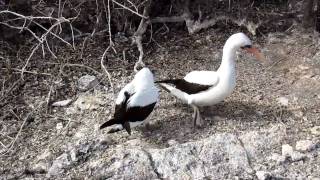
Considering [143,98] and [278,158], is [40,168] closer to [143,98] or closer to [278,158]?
[143,98]

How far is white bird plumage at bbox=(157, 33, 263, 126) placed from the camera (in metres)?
4.63

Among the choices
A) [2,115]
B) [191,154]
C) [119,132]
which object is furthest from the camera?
[2,115]

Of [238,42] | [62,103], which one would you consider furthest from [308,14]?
[62,103]

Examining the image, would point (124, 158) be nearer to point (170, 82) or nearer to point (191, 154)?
point (191, 154)

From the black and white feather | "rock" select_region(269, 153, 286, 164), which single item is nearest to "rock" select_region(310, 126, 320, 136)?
"rock" select_region(269, 153, 286, 164)

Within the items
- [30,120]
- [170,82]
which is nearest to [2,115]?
[30,120]

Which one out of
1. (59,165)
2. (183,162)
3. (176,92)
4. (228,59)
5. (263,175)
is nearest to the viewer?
(263,175)

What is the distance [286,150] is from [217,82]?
0.72 metres

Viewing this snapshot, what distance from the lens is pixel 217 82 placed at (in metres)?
4.67

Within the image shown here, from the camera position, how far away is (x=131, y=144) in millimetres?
4559

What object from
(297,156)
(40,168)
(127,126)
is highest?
(127,126)

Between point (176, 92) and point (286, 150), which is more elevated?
point (176, 92)

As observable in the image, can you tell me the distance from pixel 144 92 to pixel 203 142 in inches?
22.5

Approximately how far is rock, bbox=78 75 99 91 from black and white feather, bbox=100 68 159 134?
0.69 metres
